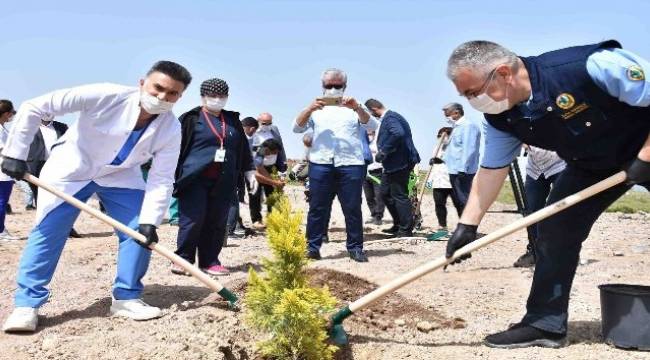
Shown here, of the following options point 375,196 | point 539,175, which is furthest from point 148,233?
point 375,196

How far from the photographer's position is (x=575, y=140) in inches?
145

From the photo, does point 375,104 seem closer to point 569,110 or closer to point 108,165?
point 108,165

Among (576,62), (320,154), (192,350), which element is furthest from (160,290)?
(576,62)

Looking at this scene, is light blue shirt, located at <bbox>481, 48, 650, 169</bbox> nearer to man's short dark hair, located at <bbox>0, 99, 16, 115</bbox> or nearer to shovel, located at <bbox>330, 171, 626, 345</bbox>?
shovel, located at <bbox>330, 171, 626, 345</bbox>

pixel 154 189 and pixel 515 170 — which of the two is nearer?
pixel 154 189

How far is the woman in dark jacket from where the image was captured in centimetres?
639

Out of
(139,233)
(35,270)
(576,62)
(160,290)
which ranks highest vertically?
(576,62)

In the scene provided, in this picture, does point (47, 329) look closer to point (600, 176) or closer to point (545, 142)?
point (545, 142)

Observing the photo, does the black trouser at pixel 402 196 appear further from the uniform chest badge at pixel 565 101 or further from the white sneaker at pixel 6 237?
the uniform chest badge at pixel 565 101

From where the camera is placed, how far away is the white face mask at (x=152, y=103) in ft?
15.0

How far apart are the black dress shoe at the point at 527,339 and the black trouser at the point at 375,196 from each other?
317 inches

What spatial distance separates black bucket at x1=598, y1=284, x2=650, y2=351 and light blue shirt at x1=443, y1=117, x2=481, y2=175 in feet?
17.8

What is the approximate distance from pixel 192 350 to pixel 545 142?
2.40 m

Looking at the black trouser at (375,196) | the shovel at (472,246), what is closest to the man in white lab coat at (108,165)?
the shovel at (472,246)
